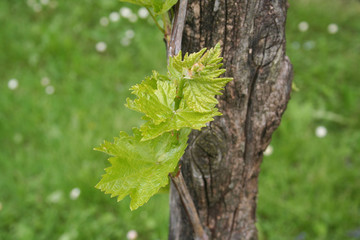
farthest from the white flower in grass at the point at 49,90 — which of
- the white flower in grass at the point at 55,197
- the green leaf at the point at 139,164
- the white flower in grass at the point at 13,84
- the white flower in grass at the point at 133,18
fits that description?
the green leaf at the point at 139,164

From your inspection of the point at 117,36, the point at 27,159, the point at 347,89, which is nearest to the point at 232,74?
the point at 27,159

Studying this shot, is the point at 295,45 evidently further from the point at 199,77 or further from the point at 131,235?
the point at 199,77

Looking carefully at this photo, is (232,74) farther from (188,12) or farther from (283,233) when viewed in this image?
(283,233)

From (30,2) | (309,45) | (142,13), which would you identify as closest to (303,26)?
(309,45)

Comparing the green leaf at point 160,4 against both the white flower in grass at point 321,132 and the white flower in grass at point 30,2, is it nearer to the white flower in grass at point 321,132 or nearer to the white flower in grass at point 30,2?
the white flower in grass at point 321,132

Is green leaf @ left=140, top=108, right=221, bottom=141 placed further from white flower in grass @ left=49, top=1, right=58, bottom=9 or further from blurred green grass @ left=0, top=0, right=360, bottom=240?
white flower in grass @ left=49, top=1, right=58, bottom=9
